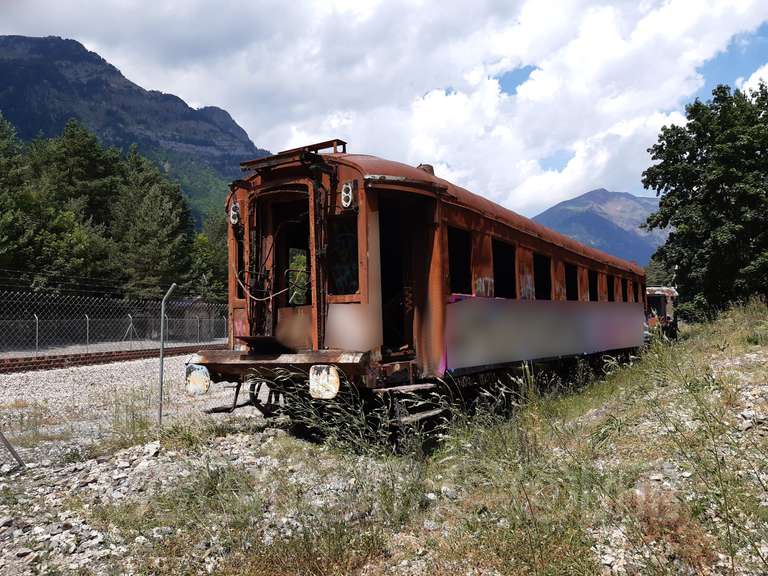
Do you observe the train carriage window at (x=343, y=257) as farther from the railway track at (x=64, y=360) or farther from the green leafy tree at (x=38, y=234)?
the green leafy tree at (x=38, y=234)

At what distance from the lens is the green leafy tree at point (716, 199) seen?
19516mm

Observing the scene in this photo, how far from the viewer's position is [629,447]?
4.95 meters

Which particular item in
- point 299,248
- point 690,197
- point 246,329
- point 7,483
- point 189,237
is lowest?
point 7,483

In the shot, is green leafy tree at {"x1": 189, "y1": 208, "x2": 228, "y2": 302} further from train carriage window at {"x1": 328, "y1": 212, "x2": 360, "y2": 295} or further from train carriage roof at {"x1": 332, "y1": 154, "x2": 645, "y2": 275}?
train carriage window at {"x1": 328, "y1": 212, "x2": 360, "y2": 295}

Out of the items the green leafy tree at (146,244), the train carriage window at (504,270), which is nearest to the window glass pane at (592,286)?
the train carriage window at (504,270)

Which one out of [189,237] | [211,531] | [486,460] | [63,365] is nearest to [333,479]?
[211,531]

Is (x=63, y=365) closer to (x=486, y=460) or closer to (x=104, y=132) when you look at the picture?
(x=486, y=460)

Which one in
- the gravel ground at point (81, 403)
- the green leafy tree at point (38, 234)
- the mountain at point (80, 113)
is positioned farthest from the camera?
the mountain at point (80, 113)

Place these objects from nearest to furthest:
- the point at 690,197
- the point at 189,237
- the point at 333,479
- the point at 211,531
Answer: the point at 211,531 < the point at 333,479 < the point at 690,197 < the point at 189,237

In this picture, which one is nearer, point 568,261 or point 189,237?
point 568,261

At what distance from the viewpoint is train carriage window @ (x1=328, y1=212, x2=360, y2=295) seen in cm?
613

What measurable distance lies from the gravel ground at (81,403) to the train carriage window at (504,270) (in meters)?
4.17

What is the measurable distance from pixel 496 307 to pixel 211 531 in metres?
4.56

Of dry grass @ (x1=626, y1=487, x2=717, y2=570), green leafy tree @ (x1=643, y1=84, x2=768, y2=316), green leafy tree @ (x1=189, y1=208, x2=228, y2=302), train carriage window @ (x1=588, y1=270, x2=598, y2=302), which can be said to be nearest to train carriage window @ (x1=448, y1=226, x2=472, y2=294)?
dry grass @ (x1=626, y1=487, x2=717, y2=570)
